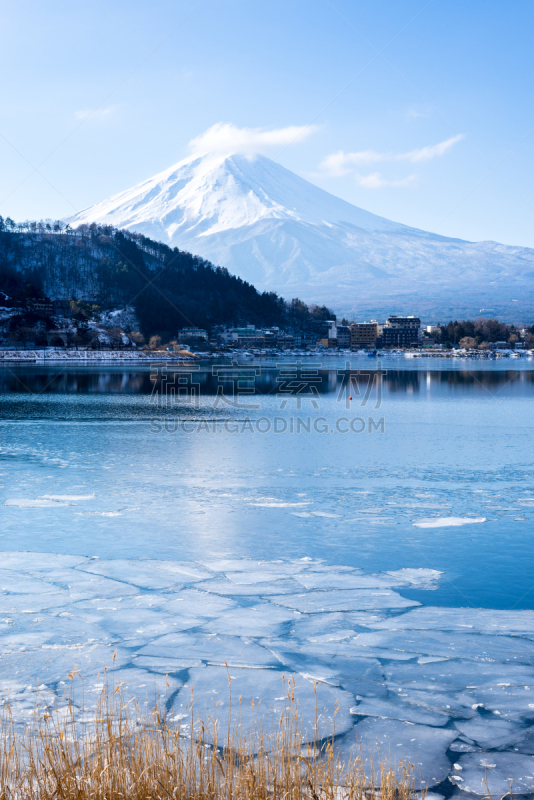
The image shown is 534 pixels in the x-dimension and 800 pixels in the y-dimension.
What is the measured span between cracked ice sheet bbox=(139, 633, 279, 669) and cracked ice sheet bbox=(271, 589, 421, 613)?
0.99m

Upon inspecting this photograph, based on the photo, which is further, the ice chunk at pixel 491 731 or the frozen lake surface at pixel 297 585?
the frozen lake surface at pixel 297 585

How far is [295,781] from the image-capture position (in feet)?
10.7

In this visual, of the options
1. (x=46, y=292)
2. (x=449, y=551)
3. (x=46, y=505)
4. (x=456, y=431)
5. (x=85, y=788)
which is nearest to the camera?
(x=85, y=788)

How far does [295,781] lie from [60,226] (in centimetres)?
16665

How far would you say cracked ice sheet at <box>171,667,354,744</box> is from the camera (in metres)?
4.12

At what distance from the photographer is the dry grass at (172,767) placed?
319cm

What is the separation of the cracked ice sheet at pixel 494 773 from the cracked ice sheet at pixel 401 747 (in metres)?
0.10

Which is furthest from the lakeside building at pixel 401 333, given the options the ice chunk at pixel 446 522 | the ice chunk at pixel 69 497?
the ice chunk at pixel 446 522

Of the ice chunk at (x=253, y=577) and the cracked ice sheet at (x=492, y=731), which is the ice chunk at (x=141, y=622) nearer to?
the ice chunk at (x=253, y=577)

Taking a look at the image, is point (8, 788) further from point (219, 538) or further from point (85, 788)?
point (219, 538)

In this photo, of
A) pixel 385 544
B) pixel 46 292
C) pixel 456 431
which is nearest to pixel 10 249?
pixel 46 292

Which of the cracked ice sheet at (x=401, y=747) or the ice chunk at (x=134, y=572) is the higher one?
the cracked ice sheet at (x=401, y=747)

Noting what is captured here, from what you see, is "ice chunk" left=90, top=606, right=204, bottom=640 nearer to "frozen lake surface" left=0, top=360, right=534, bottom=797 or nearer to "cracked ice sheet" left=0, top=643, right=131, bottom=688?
"frozen lake surface" left=0, top=360, right=534, bottom=797

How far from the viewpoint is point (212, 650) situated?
5.26m
